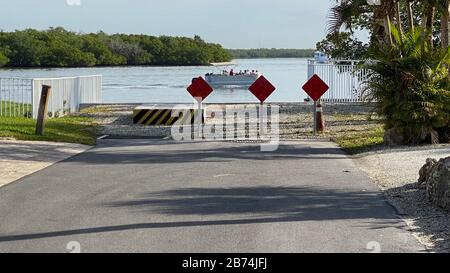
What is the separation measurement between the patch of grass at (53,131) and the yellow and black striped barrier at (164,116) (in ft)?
4.92

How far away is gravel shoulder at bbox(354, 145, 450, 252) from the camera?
8.35 m

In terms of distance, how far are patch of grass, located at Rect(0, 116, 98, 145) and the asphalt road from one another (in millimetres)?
3140

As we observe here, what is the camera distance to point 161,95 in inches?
1572

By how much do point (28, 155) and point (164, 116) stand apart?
29.6 feet

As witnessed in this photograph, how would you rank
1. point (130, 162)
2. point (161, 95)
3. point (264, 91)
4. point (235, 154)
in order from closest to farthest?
point (130, 162)
point (235, 154)
point (264, 91)
point (161, 95)

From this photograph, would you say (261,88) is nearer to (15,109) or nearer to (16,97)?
(15,109)

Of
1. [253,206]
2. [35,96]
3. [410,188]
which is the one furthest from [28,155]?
[35,96]

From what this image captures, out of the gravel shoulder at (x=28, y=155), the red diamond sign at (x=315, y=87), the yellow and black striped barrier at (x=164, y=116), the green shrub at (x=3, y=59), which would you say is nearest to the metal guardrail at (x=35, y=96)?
the yellow and black striped barrier at (x=164, y=116)

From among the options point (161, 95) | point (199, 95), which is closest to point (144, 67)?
point (161, 95)

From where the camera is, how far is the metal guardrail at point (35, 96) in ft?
81.0

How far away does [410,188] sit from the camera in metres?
11.3

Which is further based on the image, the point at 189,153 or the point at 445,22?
the point at 445,22
